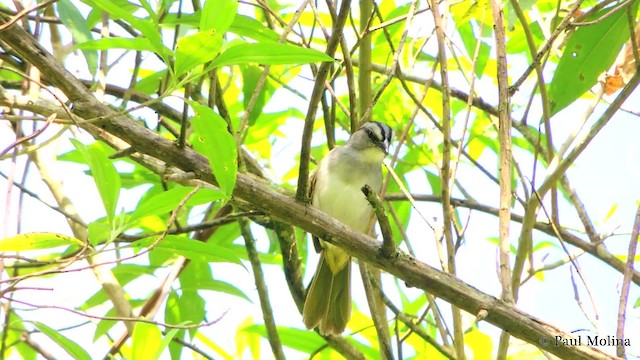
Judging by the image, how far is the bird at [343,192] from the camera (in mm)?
4227

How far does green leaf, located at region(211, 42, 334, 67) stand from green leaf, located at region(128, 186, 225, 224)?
0.36 m

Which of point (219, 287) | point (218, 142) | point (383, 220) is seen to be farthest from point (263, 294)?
point (218, 142)

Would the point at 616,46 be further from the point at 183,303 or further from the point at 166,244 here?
the point at 183,303

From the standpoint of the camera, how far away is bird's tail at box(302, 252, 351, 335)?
12.3ft

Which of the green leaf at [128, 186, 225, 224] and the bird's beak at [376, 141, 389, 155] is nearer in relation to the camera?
the green leaf at [128, 186, 225, 224]

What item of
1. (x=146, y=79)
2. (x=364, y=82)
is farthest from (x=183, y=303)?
(x=364, y=82)

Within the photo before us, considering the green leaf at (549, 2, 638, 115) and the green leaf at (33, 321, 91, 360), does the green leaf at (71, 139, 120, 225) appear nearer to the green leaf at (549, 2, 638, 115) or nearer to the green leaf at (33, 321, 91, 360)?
the green leaf at (33, 321, 91, 360)

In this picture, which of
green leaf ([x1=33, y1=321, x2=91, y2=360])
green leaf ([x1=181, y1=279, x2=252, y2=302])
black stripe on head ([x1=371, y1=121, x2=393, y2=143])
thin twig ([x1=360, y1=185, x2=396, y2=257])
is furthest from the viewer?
black stripe on head ([x1=371, y1=121, x2=393, y2=143])

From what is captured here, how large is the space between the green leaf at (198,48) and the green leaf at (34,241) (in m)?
0.56

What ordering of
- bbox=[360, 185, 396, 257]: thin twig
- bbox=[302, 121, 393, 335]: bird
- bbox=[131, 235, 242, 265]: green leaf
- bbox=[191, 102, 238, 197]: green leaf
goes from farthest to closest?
bbox=[302, 121, 393, 335]: bird < bbox=[131, 235, 242, 265]: green leaf < bbox=[360, 185, 396, 257]: thin twig < bbox=[191, 102, 238, 197]: green leaf

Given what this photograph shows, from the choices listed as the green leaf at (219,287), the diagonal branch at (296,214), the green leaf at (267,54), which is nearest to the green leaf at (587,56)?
the diagonal branch at (296,214)

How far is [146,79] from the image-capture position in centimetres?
373

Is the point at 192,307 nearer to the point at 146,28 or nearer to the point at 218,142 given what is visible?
the point at 218,142

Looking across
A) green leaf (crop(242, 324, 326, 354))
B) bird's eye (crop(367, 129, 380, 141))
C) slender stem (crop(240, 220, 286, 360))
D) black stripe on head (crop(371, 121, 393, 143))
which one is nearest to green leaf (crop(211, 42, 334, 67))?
slender stem (crop(240, 220, 286, 360))
